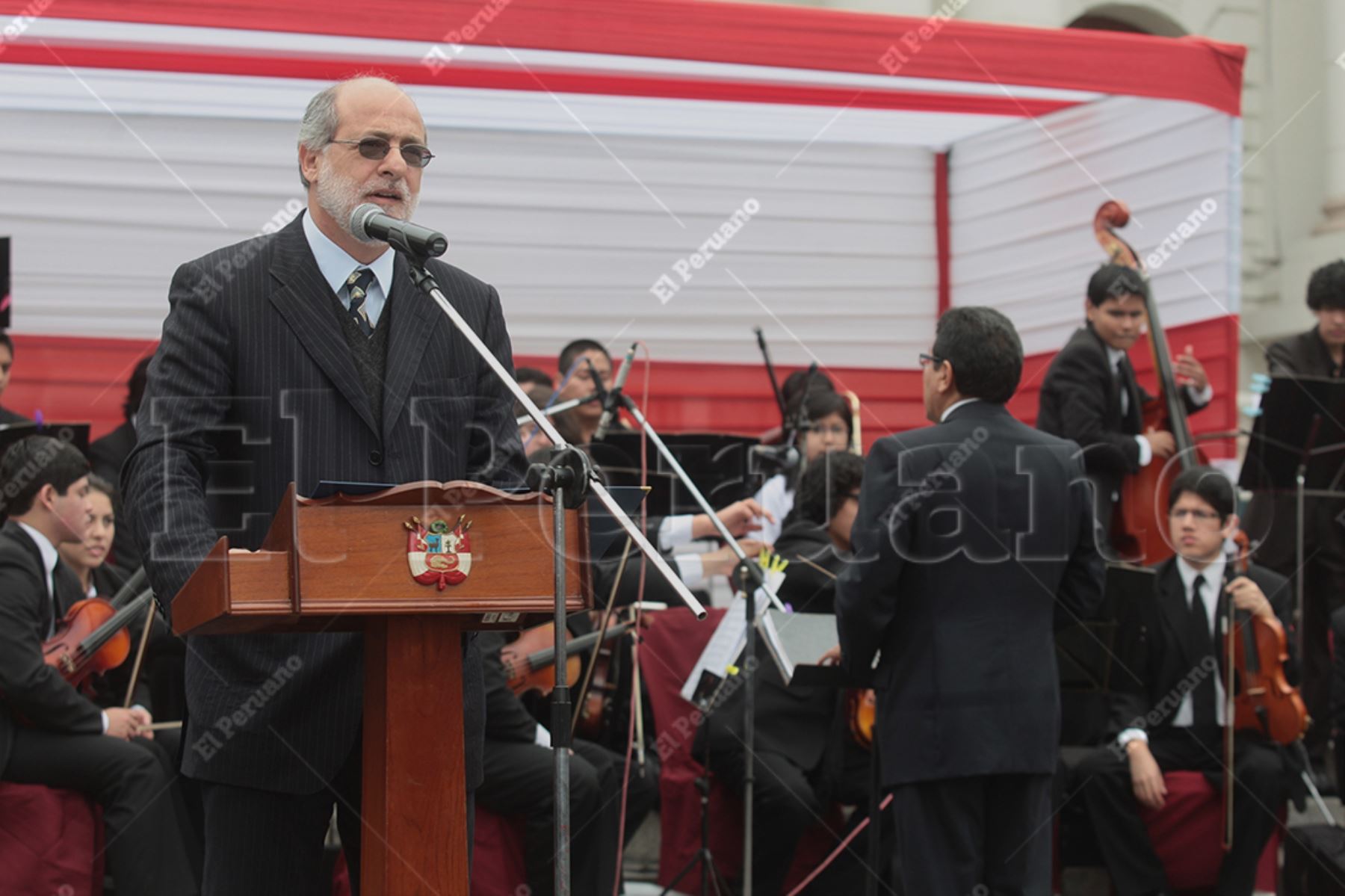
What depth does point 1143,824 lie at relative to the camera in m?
5.43

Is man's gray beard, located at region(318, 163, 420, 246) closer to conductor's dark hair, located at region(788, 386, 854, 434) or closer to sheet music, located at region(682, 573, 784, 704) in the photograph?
sheet music, located at region(682, 573, 784, 704)

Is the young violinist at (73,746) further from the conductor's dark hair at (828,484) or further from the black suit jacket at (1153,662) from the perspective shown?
the black suit jacket at (1153,662)

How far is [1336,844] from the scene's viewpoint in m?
4.93

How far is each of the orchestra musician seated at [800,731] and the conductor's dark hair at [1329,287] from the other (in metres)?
2.57

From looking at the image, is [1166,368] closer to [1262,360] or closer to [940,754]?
[940,754]

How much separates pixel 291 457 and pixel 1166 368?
5157mm

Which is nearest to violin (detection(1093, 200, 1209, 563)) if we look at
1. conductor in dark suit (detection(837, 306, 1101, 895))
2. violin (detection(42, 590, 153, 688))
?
conductor in dark suit (detection(837, 306, 1101, 895))

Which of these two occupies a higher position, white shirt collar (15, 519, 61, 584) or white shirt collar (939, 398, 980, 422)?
white shirt collar (939, 398, 980, 422)

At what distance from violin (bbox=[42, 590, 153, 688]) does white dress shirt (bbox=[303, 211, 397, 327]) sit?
2.44m

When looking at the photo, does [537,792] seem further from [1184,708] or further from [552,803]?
[1184,708]

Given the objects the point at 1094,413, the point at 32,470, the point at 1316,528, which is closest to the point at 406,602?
the point at 32,470

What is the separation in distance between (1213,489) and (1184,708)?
80 centimetres

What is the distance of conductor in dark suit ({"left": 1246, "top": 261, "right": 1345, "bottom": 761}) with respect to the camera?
6672 mm

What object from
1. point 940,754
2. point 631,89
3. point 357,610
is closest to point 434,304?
point 357,610
